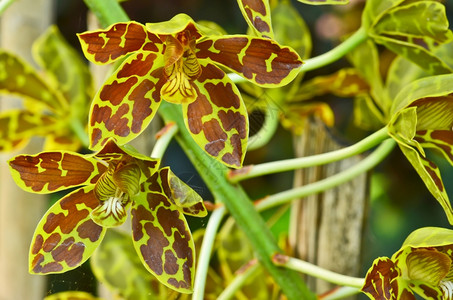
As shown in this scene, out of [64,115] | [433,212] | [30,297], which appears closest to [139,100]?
[64,115]

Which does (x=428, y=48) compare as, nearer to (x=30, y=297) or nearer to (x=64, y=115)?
(x=64, y=115)

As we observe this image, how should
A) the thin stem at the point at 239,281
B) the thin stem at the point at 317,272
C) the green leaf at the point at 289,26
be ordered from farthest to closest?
the green leaf at the point at 289,26
the thin stem at the point at 239,281
the thin stem at the point at 317,272

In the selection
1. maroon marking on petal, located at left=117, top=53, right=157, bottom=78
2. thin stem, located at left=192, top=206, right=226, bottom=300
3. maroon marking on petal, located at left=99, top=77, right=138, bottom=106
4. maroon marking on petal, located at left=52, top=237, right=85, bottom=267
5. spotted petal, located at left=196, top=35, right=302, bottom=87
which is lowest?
thin stem, located at left=192, top=206, right=226, bottom=300

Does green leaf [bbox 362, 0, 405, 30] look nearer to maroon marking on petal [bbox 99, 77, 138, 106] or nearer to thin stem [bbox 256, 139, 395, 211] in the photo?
thin stem [bbox 256, 139, 395, 211]

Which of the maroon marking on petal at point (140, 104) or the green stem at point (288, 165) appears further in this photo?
the green stem at point (288, 165)

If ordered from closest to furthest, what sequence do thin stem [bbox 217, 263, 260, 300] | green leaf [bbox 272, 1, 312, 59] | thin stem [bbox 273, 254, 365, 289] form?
1. thin stem [bbox 273, 254, 365, 289]
2. thin stem [bbox 217, 263, 260, 300]
3. green leaf [bbox 272, 1, 312, 59]

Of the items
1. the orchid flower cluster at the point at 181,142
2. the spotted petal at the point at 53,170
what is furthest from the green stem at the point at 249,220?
the spotted petal at the point at 53,170

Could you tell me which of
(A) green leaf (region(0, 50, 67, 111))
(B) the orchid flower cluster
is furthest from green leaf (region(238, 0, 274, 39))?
(A) green leaf (region(0, 50, 67, 111))

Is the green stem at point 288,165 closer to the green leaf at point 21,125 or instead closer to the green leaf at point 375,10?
the green leaf at point 375,10
